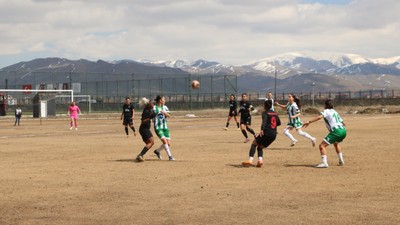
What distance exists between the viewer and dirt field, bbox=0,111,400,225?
9.91 metres

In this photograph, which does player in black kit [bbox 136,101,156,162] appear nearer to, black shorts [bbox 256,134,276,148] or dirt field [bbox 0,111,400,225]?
dirt field [bbox 0,111,400,225]

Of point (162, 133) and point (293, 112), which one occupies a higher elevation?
point (293, 112)

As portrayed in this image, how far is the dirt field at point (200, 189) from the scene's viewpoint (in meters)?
9.91

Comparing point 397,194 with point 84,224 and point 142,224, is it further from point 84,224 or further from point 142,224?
point 84,224

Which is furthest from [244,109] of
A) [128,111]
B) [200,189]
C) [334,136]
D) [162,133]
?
[200,189]

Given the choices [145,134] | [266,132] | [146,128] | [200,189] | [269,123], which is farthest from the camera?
[146,128]

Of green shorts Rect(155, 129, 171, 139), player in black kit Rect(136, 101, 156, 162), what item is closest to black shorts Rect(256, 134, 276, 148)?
green shorts Rect(155, 129, 171, 139)

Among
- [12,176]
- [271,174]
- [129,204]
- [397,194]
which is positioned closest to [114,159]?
[12,176]

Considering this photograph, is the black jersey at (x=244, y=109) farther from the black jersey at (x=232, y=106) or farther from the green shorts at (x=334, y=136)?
the green shorts at (x=334, y=136)

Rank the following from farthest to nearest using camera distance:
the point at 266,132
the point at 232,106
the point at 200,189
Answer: the point at 232,106 → the point at 266,132 → the point at 200,189

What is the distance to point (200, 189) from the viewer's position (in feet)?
41.5

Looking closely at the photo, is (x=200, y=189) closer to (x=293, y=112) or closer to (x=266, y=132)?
(x=266, y=132)

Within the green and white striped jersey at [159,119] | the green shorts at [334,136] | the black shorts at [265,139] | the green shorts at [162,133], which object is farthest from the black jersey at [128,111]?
the green shorts at [334,136]

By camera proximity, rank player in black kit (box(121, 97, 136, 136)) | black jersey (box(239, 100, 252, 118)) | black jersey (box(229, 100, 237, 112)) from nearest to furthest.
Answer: black jersey (box(239, 100, 252, 118)) → player in black kit (box(121, 97, 136, 136)) → black jersey (box(229, 100, 237, 112))
